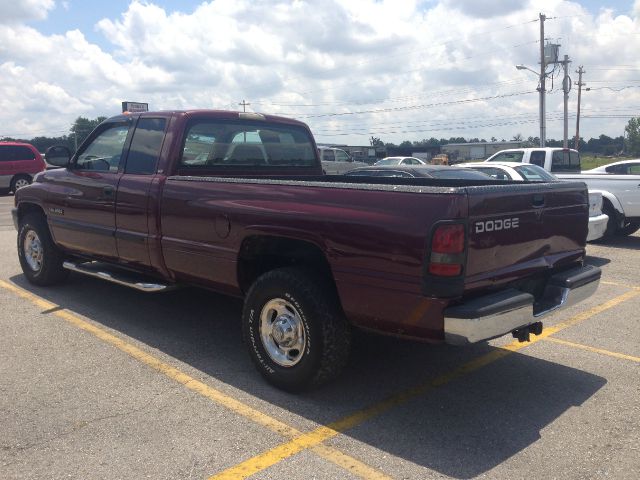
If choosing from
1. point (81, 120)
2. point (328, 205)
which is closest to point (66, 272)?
point (328, 205)

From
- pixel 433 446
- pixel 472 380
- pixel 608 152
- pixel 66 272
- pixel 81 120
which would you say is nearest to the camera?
pixel 433 446

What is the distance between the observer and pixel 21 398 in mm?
4039

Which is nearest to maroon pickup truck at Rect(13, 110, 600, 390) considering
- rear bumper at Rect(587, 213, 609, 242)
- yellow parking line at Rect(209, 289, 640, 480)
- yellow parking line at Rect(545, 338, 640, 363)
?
yellow parking line at Rect(209, 289, 640, 480)

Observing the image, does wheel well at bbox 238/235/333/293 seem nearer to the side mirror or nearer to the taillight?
the taillight

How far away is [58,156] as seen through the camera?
249 inches

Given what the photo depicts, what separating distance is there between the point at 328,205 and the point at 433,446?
154cm

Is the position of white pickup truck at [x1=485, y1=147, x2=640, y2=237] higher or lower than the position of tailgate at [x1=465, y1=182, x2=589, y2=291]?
lower

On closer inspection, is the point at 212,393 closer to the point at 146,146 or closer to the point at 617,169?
the point at 146,146

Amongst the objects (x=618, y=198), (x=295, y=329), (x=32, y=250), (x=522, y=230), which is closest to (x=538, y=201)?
(x=522, y=230)

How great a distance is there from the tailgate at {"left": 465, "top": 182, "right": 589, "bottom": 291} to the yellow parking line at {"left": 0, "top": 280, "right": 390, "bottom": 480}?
1.16m

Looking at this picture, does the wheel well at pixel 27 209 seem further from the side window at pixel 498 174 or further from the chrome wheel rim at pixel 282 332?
the side window at pixel 498 174

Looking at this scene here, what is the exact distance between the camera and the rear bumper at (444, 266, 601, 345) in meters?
3.32

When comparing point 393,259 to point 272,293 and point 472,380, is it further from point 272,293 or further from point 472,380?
point 472,380

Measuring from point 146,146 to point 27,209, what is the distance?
2.57m
